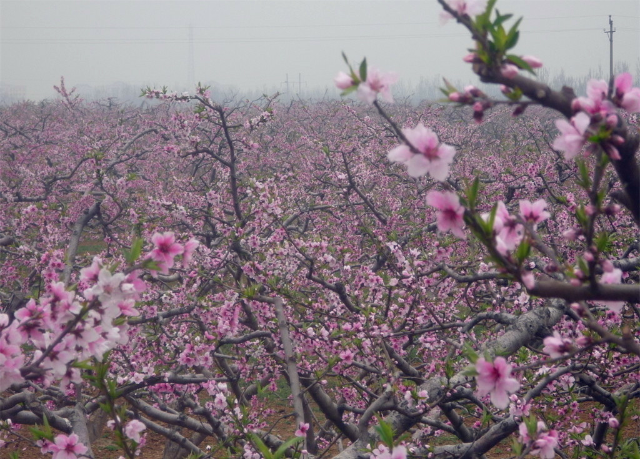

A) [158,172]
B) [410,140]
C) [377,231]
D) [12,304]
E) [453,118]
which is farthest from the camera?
[453,118]

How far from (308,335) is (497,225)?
263 centimetres

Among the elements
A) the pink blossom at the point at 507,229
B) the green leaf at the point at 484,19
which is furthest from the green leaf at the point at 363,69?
the pink blossom at the point at 507,229

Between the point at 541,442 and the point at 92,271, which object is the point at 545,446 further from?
the point at 92,271

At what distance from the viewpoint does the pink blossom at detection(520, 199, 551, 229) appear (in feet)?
4.55

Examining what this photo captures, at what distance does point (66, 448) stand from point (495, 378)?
1.55 m

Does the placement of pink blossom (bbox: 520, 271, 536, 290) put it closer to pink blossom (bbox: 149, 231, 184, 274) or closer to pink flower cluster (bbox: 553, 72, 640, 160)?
pink flower cluster (bbox: 553, 72, 640, 160)

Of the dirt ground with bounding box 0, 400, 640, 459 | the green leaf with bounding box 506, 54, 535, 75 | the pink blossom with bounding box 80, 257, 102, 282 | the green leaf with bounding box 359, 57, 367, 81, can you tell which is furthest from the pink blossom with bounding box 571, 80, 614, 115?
the dirt ground with bounding box 0, 400, 640, 459

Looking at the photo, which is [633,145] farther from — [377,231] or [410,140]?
[377,231]

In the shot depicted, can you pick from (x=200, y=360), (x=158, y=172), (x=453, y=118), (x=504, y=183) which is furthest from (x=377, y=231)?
(x=453, y=118)

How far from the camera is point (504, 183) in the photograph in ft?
27.3

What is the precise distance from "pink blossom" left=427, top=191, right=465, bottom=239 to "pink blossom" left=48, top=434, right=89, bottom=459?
1.55m

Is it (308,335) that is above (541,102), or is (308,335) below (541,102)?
below

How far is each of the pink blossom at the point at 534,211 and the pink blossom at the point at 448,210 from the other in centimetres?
25

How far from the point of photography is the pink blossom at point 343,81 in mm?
1301
